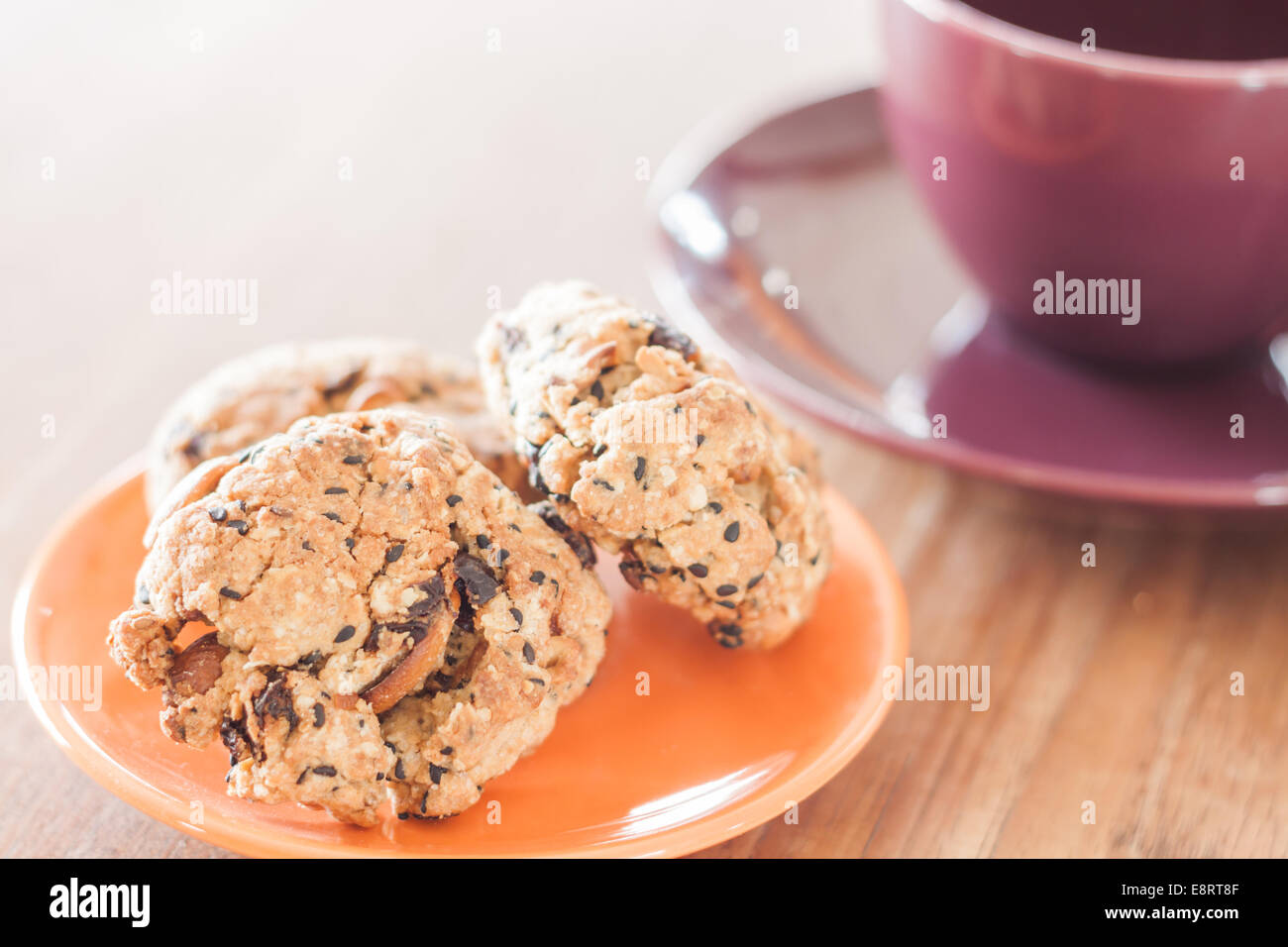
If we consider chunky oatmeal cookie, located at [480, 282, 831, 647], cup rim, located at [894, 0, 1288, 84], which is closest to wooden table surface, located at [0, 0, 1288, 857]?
chunky oatmeal cookie, located at [480, 282, 831, 647]

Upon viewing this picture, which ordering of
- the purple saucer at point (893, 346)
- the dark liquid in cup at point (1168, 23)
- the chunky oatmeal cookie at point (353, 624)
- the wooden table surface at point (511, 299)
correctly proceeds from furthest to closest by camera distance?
the dark liquid in cup at point (1168, 23)
the purple saucer at point (893, 346)
the wooden table surface at point (511, 299)
the chunky oatmeal cookie at point (353, 624)

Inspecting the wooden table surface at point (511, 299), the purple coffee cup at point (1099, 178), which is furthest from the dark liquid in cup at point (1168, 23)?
the wooden table surface at point (511, 299)

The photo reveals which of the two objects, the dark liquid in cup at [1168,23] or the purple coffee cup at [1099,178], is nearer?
the purple coffee cup at [1099,178]

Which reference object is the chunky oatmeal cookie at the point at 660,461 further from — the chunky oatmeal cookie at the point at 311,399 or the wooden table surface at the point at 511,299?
the wooden table surface at the point at 511,299

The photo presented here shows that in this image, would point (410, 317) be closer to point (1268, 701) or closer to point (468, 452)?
point (468, 452)

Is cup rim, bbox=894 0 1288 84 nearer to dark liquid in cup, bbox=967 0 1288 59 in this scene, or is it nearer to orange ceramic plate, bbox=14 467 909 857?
dark liquid in cup, bbox=967 0 1288 59

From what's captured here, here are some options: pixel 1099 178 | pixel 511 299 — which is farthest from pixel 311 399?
pixel 1099 178
